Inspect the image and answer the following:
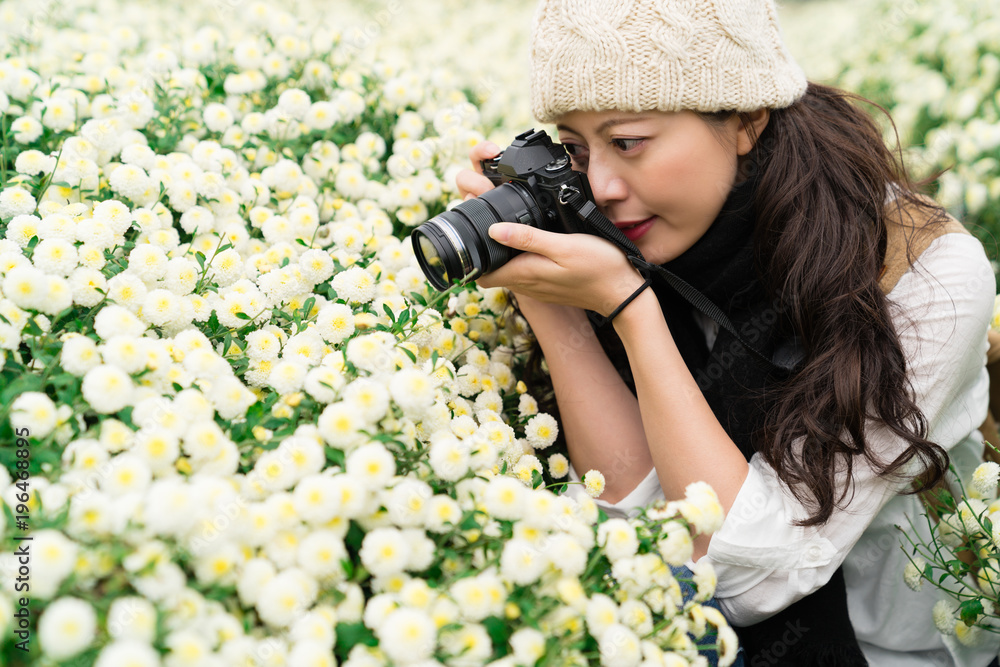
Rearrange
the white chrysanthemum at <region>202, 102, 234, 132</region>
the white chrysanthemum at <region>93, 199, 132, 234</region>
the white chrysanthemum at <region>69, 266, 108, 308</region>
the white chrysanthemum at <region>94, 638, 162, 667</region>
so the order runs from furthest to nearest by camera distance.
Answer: the white chrysanthemum at <region>202, 102, 234, 132</region> → the white chrysanthemum at <region>93, 199, 132, 234</region> → the white chrysanthemum at <region>69, 266, 108, 308</region> → the white chrysanthemum at <region>94, 638, 162, 667</region>

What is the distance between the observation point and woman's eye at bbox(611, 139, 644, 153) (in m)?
1.19

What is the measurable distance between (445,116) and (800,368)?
0.97m

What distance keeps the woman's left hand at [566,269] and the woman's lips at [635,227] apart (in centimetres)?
13

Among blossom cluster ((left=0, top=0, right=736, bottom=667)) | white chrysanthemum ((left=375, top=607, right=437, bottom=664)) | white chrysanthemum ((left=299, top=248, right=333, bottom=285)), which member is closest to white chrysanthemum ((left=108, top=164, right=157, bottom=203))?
blossom cluster ((left=0, top=0, right=736, bottom=667))

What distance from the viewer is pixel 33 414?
71 cm

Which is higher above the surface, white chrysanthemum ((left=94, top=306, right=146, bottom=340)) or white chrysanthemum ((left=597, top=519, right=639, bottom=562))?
white chrysanthemum ((left=94, top=306, right=146, bottom=340))

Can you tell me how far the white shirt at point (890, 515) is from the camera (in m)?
1.09

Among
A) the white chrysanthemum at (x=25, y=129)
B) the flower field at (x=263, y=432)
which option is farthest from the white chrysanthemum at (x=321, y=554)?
the white chrysanthemum at (x=25, y=129)

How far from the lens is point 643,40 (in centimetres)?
113

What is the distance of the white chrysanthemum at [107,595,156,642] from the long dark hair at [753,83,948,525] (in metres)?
0.92

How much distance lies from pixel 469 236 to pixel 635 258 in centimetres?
30

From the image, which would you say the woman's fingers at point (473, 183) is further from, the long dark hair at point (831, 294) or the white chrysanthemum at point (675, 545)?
the white chrysanthemum at point (675, 545)

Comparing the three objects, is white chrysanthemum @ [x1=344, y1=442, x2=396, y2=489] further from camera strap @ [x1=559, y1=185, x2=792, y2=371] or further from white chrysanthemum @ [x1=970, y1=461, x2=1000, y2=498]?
white chrysanthemum @ [x1=970, y1=461, x2=1000, y2=498]

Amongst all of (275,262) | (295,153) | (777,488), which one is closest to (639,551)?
(777,488)
